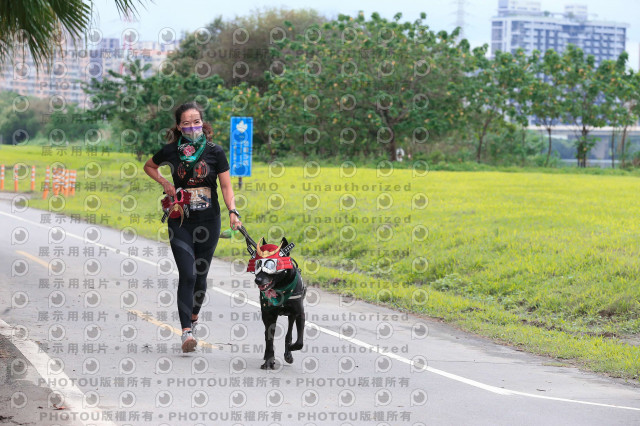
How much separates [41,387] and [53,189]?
→ 2889cm

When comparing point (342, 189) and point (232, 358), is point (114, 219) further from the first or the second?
point (232, 358)

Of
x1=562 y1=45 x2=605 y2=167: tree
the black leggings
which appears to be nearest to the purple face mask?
the black leggings

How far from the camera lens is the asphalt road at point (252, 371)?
6.52 meters

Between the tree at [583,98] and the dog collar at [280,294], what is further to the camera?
the tree at [583,98]

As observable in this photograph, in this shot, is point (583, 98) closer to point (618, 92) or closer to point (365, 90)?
point (618, 92)

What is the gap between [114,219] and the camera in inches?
996

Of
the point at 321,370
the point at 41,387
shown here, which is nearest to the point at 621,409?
the point at 321,370

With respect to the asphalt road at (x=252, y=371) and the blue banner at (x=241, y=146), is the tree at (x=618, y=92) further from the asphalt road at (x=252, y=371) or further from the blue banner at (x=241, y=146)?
the asphalt road at (x=252, y=371)

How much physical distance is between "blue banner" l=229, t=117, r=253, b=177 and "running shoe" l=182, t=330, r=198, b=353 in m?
16.7

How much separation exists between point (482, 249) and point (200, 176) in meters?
7.98

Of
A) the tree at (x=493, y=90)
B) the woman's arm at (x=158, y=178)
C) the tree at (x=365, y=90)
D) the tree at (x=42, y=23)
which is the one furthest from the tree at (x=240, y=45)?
the woman's arm at (x=158, y=178)

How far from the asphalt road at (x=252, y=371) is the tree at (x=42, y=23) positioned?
317 centimetres

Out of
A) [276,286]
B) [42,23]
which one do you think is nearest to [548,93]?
[42,23]

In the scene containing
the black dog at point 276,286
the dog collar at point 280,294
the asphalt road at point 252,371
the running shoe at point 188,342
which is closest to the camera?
the asphalt road at point 252,371
